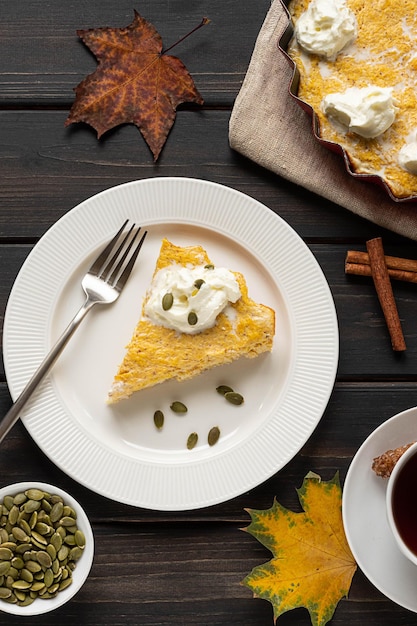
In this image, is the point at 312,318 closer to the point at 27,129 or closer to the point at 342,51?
the point at 342,51

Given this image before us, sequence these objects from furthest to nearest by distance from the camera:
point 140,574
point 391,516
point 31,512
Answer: point 140,574, point 31,512, point 391,516

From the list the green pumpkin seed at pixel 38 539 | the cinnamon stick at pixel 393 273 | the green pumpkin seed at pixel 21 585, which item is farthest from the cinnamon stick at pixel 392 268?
the green pumpkin seed at pixel 21 585

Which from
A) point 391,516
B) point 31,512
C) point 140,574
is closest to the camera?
point 391,516

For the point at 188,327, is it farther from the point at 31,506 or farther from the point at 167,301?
the point at 31,506

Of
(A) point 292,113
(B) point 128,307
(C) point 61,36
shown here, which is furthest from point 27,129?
(A) point 292,113

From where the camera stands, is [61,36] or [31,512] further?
[61,36]

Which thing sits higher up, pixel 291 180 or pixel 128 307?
pixel 291 180

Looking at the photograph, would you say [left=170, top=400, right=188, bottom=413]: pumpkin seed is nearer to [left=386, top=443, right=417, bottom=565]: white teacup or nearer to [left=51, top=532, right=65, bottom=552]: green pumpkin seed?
[left=51, top=532, right=65, bottom=552]: green pumpkin seed
